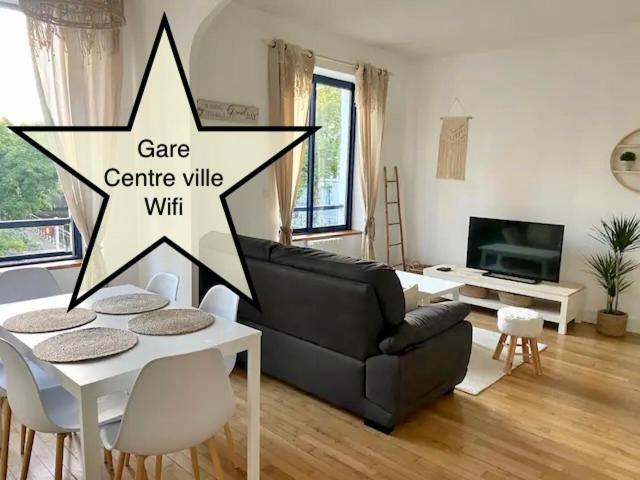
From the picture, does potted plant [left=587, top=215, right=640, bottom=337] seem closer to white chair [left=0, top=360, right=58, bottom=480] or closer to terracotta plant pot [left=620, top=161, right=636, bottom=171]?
terracotta plant pot [left=620, top=161, right=636, bottom=171]

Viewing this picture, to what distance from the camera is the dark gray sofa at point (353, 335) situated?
9.00 feet

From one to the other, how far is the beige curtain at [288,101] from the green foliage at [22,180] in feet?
6.35

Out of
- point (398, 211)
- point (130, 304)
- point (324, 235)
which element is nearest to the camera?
point (130, 304)

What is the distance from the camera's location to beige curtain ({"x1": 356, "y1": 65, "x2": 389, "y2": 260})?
18.0ft

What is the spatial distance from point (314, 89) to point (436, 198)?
210 cm

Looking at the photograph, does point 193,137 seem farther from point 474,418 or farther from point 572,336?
point 572,336

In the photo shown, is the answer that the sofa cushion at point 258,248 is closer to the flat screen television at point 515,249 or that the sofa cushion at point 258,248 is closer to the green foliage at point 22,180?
the green foliage at point 22,180

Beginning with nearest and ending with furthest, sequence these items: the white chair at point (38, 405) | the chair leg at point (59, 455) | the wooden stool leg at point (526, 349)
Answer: the white chair at point (38, 405) < the chair leg at point (59, 455) < the wooden stool leg at point (526, 349)

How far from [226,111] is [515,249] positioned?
3286 millimetres

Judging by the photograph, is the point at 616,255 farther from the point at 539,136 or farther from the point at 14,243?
the point at 14,243

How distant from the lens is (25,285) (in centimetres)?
286

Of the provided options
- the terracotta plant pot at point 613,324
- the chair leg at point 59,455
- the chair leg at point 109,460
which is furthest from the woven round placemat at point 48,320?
the terracotta plant pot at point 613,324

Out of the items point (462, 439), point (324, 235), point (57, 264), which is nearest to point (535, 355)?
point (462, 439)

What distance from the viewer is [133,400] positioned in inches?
65.0
